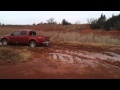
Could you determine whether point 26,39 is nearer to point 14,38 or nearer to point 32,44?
point 32,44

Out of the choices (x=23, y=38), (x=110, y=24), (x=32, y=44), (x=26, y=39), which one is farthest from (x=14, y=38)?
(x=110, y=24)

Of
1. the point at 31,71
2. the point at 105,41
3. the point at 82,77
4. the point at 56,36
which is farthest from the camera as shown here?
the point at 56,36

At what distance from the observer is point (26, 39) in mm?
18328

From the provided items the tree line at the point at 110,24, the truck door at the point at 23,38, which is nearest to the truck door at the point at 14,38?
the truck door at the point at 23,38

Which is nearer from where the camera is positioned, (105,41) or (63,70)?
(63,70)

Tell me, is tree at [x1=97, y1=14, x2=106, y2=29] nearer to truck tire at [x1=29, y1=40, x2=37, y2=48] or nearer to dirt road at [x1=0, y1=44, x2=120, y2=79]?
truck tire at [x1=29, y1=40, x2=37, y2=48]

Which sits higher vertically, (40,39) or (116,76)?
(40,39)

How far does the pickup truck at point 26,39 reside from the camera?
59.1 ft

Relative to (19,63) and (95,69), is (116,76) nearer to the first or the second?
(95,69)

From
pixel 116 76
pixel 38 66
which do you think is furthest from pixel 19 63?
pixel 116 76

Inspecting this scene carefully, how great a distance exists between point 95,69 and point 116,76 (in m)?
1.43

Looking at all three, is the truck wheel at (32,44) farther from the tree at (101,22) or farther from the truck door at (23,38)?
the tree at (101,22)
